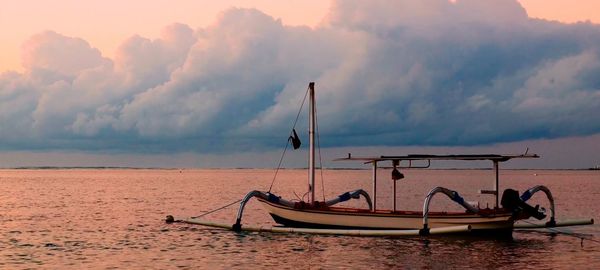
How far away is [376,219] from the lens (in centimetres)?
4297

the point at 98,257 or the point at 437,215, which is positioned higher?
the point at 437,215

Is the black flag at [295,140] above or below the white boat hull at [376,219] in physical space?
above

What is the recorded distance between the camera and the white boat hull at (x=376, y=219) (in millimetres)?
41562

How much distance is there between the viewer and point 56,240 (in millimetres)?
46406

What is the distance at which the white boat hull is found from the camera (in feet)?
136

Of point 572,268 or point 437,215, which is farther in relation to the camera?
point 437,215

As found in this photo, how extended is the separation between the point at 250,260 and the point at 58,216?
125 ft

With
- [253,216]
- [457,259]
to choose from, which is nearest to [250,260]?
[457,259]

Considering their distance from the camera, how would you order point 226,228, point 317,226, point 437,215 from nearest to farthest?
point 437,215 → point 317,226 → point 226,228

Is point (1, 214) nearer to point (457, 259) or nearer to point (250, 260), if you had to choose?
point (250, 260)

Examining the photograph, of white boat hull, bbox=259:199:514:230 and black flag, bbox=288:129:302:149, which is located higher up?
black flag, bbox=288:129:302:149

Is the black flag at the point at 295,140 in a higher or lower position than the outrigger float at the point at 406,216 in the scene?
higher

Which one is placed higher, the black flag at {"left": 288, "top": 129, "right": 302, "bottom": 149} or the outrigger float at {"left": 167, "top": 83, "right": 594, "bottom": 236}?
the black flag at {"left": 288, "top": 129, "right": 302, "bottom": 149}

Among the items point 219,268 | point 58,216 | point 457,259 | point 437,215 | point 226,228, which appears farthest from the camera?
point 58,216
